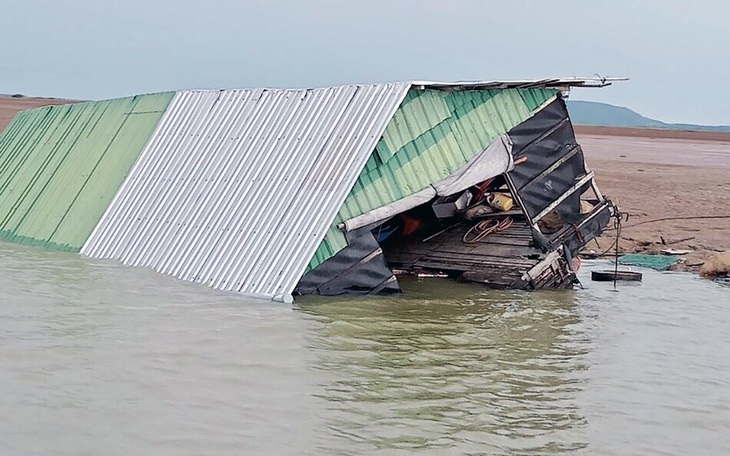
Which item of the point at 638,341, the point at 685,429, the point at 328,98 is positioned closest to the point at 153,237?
the point at 328,98

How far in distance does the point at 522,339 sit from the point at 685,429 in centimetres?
265

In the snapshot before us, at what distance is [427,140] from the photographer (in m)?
11.8

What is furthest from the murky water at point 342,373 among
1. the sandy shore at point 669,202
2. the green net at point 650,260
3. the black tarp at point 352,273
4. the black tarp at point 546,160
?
the sandy shore at point 669,202

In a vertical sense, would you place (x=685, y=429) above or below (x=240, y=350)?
above

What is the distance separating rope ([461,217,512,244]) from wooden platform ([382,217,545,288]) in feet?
0.18

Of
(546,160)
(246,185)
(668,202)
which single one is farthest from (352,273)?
(668,202)

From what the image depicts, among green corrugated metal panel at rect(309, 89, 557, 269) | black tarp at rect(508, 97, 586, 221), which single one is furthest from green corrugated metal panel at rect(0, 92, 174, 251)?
black tarp at rect(508, 97, 586, 221)

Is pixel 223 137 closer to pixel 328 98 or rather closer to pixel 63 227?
pixel 328 98

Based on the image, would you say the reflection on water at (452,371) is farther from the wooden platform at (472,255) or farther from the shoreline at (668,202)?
the shoreline at (668,202)

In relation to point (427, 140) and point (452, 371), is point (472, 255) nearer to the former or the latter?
point (427, 140)

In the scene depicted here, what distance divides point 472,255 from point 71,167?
6441 millimetres

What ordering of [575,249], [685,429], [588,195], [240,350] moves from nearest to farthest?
[685,429]
[240,350]
[575,249]
[588,195]

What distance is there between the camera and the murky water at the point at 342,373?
6445 mm

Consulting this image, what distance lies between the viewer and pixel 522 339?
9750 millimetres
